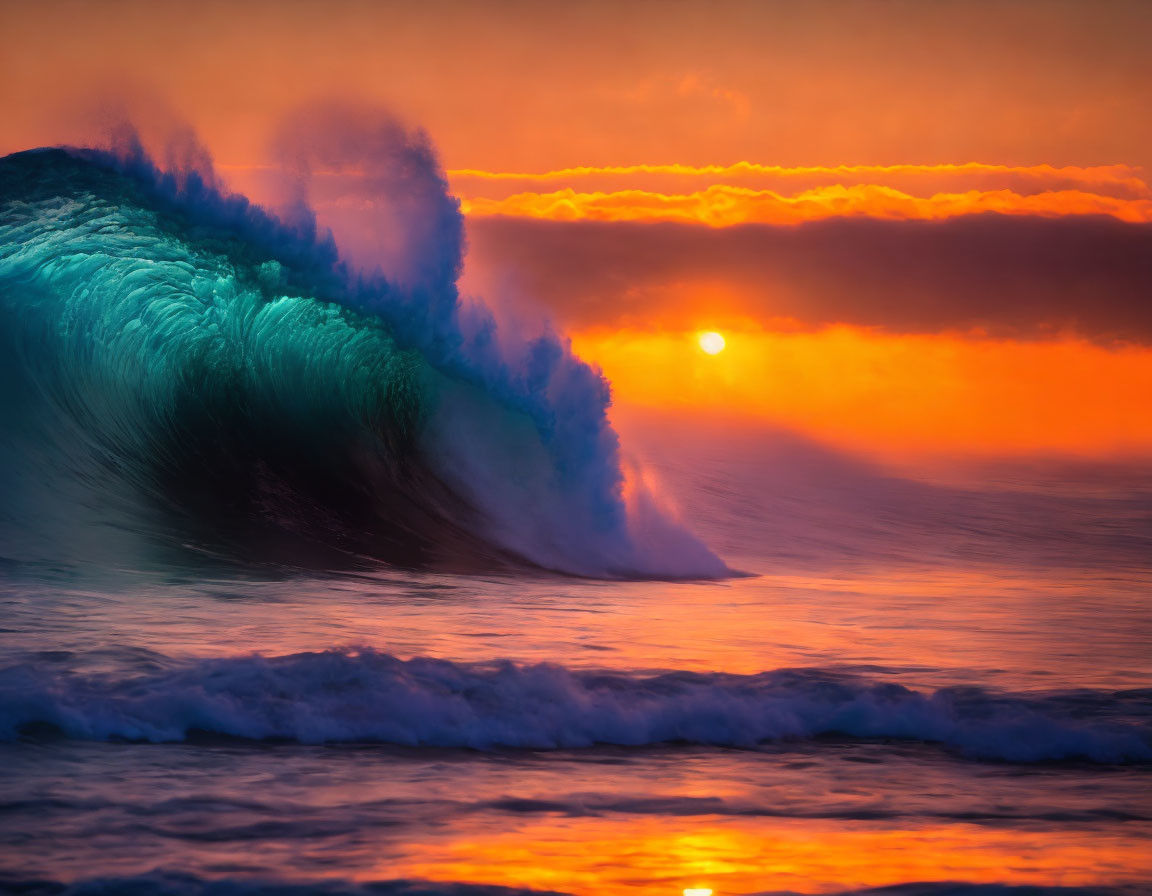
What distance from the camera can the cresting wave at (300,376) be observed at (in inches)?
474

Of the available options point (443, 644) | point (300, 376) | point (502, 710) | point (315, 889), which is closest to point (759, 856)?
point (315, 889)

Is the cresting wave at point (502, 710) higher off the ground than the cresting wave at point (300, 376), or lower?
lower

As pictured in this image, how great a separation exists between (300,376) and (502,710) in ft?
26.6

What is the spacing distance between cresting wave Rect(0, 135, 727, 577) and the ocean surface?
0.04 m

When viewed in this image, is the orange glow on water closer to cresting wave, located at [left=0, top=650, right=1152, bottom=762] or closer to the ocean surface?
the ocean surface

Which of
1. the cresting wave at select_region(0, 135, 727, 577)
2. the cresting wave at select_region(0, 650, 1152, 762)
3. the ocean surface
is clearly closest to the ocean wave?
the ocean surface

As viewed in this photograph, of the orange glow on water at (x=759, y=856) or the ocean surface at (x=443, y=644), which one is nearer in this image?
the orange glow on water at (x=759, y=856)

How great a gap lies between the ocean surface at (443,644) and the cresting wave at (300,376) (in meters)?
0.04

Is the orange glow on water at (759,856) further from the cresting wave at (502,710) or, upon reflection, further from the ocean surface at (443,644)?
the cresting wave at (502,710)

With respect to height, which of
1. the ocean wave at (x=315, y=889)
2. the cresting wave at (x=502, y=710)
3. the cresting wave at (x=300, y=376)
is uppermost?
the cresting wave at (x=300, y=376)

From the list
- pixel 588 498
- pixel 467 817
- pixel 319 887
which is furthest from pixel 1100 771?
pixel 588 498

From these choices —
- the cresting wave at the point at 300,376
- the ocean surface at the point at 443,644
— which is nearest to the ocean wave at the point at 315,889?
the ocean surface at the point at 443,644

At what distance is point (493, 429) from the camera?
12.9 m

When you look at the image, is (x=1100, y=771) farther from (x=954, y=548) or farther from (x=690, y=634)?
(x=954, y=548)
